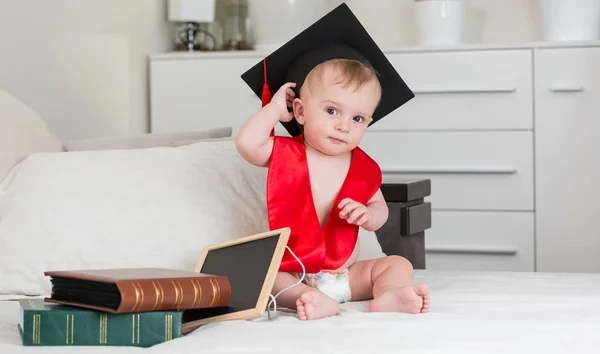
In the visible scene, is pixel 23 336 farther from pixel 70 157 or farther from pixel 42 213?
pixel 70 157

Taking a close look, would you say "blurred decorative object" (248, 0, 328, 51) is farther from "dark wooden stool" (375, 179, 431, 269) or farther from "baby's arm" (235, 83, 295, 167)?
"baby's arm" (235, 83, 295, 167)

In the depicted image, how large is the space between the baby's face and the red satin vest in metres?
0.05

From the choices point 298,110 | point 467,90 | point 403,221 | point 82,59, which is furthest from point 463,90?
point 298,110

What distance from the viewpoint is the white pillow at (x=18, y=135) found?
1751 mm

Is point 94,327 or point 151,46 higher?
point 151,46

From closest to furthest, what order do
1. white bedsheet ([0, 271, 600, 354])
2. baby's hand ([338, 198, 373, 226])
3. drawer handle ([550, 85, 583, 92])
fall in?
Result: 1. white bedsheet ([0, 271, 600, 354])
2. baby's hand ([338, 198, 373, 226])
3. drawer handle ([550, 85, 583, 92])

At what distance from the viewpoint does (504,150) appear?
122 inches

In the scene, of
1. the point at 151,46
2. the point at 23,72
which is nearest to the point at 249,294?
the point at 23,72

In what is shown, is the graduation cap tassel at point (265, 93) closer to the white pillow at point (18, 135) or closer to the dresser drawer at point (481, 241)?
the white pillow at point (18, 135)

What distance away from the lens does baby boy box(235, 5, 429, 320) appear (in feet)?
4.95

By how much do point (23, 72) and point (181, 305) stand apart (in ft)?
4.71

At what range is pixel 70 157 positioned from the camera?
5.56 feet

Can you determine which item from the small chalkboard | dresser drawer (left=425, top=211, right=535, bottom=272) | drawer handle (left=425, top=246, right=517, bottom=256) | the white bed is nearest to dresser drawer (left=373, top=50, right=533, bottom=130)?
dresser drawer (left=425, top=211, right=535, bottom=272)

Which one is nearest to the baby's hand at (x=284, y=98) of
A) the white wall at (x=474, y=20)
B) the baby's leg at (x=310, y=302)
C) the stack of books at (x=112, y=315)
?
the baby's leg at (x=310, y=302)
